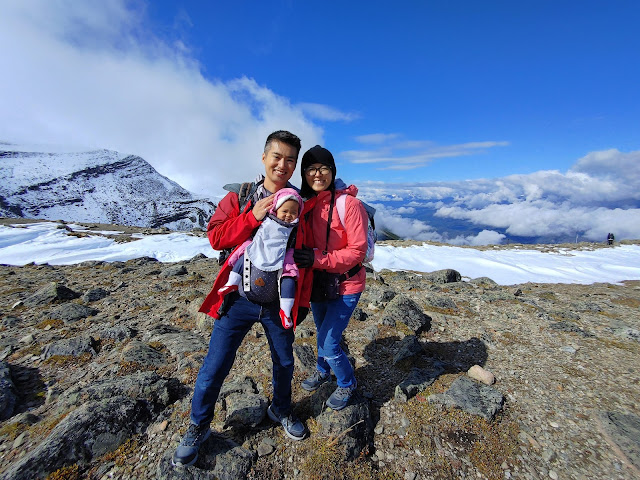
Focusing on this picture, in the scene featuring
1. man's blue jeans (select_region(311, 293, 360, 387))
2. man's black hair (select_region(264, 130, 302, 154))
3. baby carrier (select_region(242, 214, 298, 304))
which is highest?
man's black hair (select_region(264, 130, 302, 154))

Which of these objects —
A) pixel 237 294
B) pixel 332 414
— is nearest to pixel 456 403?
pixel 332 414

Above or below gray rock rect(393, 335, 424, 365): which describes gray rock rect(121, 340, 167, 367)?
below

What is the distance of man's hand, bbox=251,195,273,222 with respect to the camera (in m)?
3.00

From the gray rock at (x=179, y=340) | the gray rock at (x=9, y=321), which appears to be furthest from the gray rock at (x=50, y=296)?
the gray rock at (x=179, y=340)

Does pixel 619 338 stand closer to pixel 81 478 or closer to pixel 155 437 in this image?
pixel 155 437

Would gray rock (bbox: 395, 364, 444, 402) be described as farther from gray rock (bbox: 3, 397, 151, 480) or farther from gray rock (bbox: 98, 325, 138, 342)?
gray rock (bbox: 98, 325, 138, 342)

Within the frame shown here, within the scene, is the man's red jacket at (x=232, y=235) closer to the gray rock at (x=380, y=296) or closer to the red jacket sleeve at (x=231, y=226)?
the red jacket sleeve at (x=231, y=226)

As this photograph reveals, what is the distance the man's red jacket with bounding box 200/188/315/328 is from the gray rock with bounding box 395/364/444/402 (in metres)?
2.75

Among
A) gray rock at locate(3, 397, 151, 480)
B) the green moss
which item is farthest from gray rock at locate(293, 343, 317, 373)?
the green moss

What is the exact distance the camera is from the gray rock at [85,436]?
3191 millimetres

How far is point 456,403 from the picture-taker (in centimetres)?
465

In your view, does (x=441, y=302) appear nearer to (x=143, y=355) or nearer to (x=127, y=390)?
(x=143, y=355)

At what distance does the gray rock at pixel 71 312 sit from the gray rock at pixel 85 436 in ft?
17.3

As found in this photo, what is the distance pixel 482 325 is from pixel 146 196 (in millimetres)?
174182
